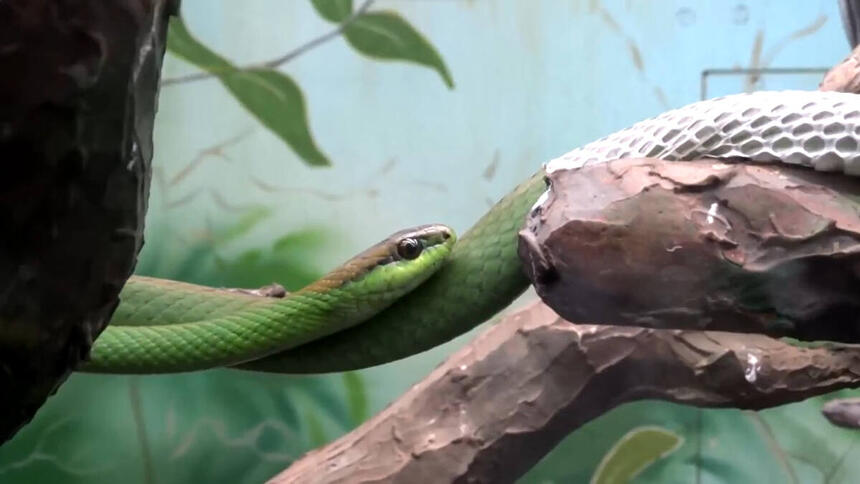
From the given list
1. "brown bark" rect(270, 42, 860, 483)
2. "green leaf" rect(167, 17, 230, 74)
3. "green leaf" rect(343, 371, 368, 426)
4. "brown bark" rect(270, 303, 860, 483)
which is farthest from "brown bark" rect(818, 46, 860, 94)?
"green leaf" rect(167, 17, 230, 74)

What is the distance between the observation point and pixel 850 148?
0.70 m

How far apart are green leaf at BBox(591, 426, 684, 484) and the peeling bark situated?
1677mm

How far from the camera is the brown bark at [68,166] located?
37 cm

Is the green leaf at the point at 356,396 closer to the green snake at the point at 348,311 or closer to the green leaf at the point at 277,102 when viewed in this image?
the green leaf at the point at 277,102

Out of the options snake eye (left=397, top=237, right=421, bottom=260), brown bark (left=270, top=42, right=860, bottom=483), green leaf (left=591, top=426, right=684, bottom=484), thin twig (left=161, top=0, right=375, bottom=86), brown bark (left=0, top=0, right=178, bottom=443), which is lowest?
green leaf (left=591, top=426, right=684, bottom=484)

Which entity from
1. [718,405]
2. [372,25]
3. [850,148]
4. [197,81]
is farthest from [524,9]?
[850,148]

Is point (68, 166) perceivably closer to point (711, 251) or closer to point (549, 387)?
point (711, 251)

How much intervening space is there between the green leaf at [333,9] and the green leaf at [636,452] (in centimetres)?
142

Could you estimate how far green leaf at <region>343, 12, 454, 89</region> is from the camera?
2.25m

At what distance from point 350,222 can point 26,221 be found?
186 cm

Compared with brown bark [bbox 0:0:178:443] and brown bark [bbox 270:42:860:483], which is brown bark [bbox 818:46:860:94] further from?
brown bark [bbox 0:0:178:443]

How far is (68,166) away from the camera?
1.33 ft

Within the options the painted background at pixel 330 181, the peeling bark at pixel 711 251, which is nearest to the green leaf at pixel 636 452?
the painted background at pixel 330 181

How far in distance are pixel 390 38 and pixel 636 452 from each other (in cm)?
136
